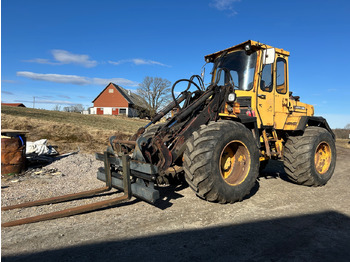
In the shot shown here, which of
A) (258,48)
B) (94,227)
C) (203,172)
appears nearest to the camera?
(94,227)

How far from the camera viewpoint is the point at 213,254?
2.74 meters

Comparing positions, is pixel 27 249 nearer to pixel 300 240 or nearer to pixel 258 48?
pixel 300 240

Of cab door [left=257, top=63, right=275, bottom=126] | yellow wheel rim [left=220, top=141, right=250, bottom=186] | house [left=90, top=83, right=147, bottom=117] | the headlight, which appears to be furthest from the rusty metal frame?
house [left=90, top=83, right=147, bottom=117]

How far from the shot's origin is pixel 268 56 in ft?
16.4

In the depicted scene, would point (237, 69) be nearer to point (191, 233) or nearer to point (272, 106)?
point (272, 106)

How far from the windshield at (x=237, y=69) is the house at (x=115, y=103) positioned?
43.5m

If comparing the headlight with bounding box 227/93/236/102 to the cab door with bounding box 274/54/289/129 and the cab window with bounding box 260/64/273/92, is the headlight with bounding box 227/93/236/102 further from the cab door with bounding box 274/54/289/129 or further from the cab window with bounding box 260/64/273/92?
the cab door with bounding box 274/54/289/129

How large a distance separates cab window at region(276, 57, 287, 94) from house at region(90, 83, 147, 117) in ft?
143

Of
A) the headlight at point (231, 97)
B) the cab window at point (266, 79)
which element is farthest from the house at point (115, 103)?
the headlight at point (231, 97)

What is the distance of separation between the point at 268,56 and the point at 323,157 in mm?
3341

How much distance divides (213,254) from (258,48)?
448cm

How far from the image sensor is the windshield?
5.50 meters

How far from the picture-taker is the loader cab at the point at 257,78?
537 cm

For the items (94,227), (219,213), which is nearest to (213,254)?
(219,213)
